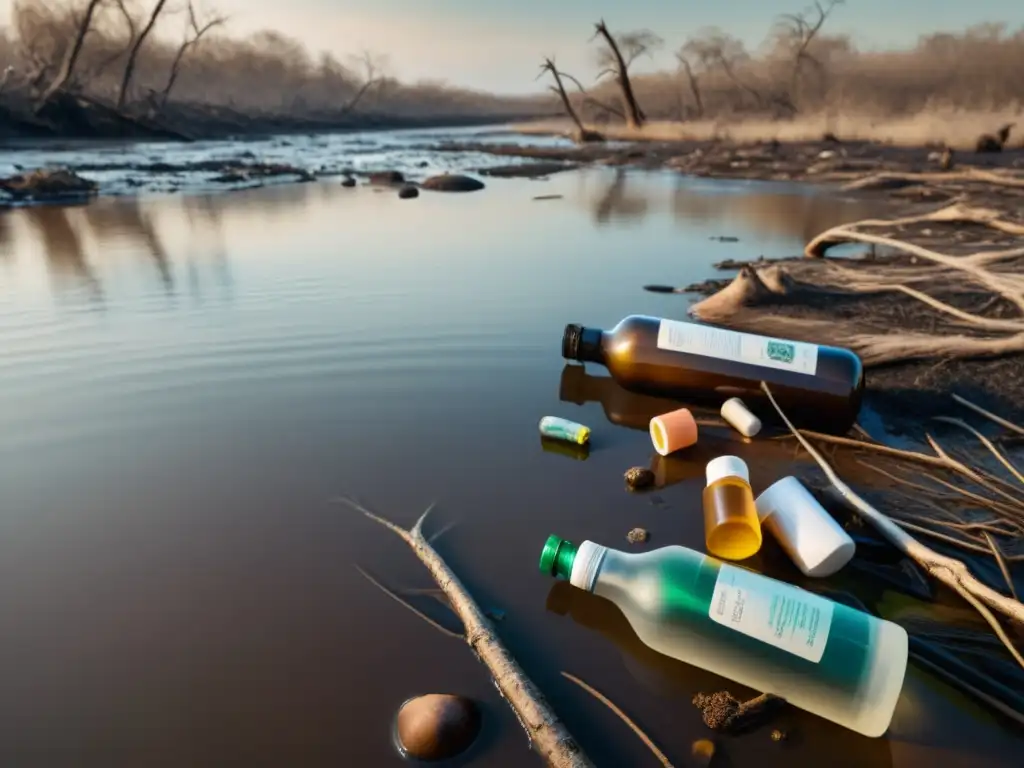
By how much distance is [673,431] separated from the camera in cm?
235

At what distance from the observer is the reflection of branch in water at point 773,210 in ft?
25.8

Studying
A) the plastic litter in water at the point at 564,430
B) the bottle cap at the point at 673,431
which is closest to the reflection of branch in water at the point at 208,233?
the plastic litter in water at the point at 564,430

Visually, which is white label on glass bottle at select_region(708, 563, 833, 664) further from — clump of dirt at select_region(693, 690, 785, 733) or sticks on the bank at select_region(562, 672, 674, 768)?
sticks on the bank at select_region(562, 672, 674, 768)

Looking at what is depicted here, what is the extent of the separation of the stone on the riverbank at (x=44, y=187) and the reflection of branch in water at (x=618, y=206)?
30.1 feet

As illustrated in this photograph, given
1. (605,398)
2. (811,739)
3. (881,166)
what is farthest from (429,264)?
(881,166)

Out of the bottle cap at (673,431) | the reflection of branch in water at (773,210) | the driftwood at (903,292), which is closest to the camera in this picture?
the bottle cap at (673,431)

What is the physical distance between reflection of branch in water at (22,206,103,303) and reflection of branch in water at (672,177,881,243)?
21.8 ft

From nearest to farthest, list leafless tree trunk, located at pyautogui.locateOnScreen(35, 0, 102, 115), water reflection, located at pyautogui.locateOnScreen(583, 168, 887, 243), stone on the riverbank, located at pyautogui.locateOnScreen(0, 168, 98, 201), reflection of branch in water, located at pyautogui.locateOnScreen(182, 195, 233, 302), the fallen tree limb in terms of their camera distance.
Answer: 1. the fallen tree limb
2. reflection of branch in water, located at pyautogui.locateOnScreen(182, 195, 233, 302)
3. water reflection, located at pyautogui.locateOnScreen(583, 168, 887, 243)
4. stone on the riverbank, located at pyautogui.locateOnScreen(0, 168, 98, 201)
5. leafless tree trunk, located at pyautogui.locateOnScreen(35, 0, 102, 115)

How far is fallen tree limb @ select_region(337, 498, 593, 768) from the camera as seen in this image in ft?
3.85

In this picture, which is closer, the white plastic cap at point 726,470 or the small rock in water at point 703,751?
the small rock in water at point 703,751

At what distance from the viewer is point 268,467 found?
2275mm

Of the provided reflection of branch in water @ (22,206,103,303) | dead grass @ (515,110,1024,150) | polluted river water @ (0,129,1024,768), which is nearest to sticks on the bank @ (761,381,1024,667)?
polluted river water @ (0,129,1024,768)

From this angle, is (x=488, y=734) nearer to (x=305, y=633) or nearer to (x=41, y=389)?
(x=305, y=633)

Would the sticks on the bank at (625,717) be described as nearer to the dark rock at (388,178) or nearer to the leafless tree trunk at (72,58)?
the dark rock at (388,178)
